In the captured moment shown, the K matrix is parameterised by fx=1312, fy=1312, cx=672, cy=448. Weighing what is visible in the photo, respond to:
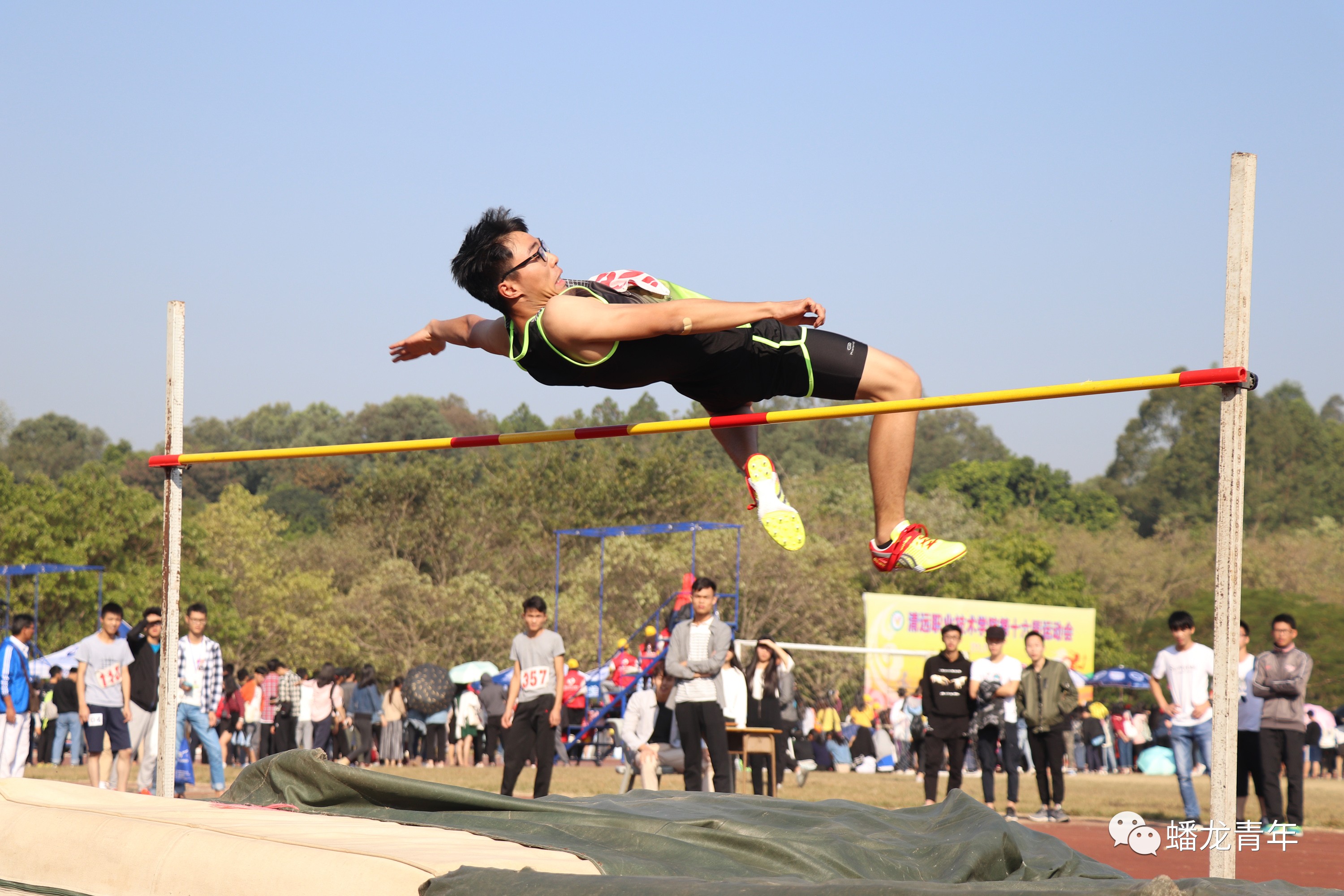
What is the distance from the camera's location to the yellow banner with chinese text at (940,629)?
878 inches

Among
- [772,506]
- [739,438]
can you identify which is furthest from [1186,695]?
[772,506]

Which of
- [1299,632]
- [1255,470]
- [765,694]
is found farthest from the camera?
[1255,470]

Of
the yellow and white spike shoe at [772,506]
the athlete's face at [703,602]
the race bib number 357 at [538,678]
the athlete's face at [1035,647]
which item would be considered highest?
the yellow and white spike shoe at [772,506]

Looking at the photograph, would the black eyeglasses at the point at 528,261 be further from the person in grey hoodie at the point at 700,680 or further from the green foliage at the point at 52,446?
the green foliage at the point at 52,446

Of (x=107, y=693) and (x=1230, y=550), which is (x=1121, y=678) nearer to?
(x=107, y=693)

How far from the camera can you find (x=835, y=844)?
13.4 ft

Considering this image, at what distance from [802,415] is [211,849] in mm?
2175

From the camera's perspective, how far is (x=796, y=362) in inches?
175

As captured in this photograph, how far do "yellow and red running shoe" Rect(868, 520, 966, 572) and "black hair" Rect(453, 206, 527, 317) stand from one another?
1.52 m

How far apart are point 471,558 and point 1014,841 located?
35.7 metres

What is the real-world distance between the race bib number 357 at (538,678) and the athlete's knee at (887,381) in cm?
482

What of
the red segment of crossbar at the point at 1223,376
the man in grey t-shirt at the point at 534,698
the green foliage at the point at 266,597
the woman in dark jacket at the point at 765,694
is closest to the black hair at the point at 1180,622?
the woman in dark jacket at the point at 765,694

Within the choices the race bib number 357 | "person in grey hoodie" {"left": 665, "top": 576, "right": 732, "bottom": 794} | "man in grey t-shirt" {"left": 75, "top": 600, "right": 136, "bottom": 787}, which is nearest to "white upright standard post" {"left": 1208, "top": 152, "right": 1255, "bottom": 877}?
"person in grey hoodie" {"left": 665, "top": 576, "right": 732, "bottom": 794}

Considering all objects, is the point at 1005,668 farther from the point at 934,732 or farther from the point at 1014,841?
the point at 1014,841
